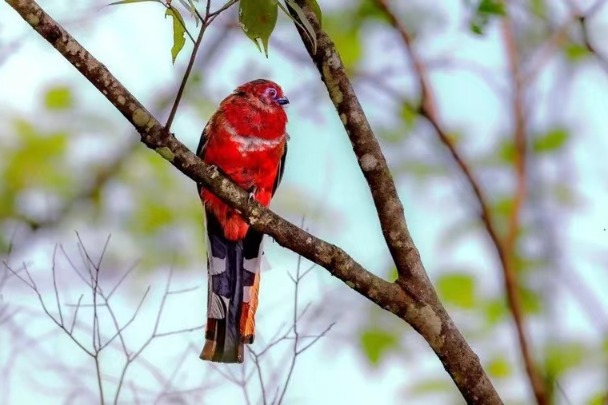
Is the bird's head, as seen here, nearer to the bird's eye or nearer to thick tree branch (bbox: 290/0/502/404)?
the bird's eye

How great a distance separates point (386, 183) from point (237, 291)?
89 cm

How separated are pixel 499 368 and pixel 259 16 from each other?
133 inches

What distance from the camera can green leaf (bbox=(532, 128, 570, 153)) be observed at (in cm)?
483

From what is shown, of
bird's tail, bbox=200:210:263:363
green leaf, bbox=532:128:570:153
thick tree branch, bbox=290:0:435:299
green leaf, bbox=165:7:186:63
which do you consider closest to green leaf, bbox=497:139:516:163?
green leaf, bbox=532:128:570:153

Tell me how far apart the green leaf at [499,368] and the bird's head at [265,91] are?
5.81 feet

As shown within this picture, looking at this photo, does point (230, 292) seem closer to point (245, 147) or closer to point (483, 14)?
point (245, 147)

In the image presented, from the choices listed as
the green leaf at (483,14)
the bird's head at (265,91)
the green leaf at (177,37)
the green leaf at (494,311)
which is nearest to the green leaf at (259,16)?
the green leaf at (177,37)

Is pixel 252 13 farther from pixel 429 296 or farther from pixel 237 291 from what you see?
pixel 237 291

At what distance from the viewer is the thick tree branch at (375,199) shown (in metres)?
2.69

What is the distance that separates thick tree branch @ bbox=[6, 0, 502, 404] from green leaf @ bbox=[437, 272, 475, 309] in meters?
2.13

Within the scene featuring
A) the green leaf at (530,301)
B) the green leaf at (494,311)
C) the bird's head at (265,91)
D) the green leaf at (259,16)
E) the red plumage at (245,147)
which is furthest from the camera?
the green leaf at (494,311)

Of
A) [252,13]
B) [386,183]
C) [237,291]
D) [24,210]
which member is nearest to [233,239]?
[237,291]

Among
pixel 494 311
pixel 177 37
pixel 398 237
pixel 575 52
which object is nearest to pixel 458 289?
pixel 494 311

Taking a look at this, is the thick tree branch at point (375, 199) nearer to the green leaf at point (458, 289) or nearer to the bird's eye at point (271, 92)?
the bird's eye at point (271, 92)
